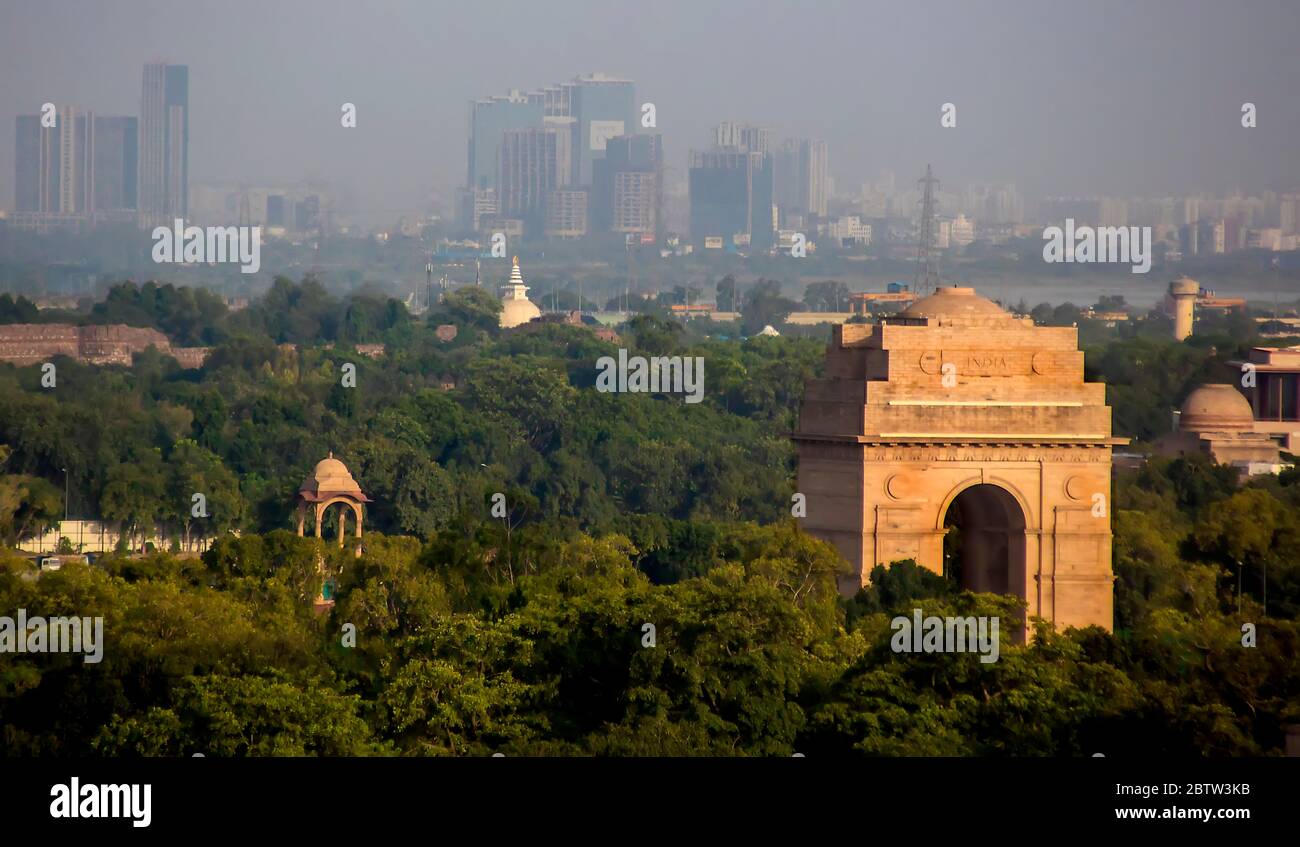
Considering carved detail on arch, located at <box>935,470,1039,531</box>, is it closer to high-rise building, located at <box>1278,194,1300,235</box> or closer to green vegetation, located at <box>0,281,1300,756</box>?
green vegetation, located at <box>0,281,1300,756</box>

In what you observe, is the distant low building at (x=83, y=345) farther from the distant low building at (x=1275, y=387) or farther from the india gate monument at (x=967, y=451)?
the india gate monument at (x=967, y=451)

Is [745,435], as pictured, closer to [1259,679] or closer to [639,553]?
[639,553]

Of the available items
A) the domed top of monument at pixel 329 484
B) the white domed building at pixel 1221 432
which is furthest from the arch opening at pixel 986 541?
the white domed building at pixel 1221 432

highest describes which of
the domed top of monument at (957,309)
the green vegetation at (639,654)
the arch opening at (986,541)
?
the domed top of monument at (957,309)

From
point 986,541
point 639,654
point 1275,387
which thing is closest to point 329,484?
point 986,541

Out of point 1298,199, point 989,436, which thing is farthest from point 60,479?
point 1298,199

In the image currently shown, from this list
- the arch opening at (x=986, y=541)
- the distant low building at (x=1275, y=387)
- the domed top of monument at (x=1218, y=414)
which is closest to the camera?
the arch opening at (x=986, y=541)
